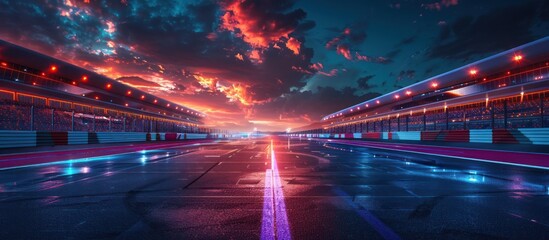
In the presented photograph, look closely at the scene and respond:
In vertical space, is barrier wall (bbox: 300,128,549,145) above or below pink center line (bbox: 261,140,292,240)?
above

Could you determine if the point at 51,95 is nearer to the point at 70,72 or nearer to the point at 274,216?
the point at 70,72

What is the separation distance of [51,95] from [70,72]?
3766mm

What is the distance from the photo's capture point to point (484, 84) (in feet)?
93.4

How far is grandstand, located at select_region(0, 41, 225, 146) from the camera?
2570 centimetres

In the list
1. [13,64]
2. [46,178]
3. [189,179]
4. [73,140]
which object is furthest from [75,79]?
[189,179]

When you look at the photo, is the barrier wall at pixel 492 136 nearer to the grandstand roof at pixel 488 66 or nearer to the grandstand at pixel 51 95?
the grandstand roof at pixel 488 66

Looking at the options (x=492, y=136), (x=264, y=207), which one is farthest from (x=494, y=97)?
(x=264, y=207)

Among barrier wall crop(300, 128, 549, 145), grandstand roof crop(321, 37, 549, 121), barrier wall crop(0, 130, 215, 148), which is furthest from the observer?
grandstand roof crop(321, 37, 549, 121)

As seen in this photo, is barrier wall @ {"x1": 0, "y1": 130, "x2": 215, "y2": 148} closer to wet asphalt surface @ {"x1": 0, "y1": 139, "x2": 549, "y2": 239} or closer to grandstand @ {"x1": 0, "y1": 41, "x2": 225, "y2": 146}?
grandstand @ {"x1": 0, "y1": 41, "x2": 225, "y2": 146}

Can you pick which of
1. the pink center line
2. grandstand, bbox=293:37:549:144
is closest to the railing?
the pink center line

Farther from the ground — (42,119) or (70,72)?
(70,72)

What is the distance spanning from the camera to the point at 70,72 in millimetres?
33188

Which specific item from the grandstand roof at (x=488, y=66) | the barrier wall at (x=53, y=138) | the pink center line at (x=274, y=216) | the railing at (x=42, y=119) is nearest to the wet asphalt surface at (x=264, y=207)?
the pink center line at (x=274, y=216)

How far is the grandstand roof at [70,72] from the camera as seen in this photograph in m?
25.3
